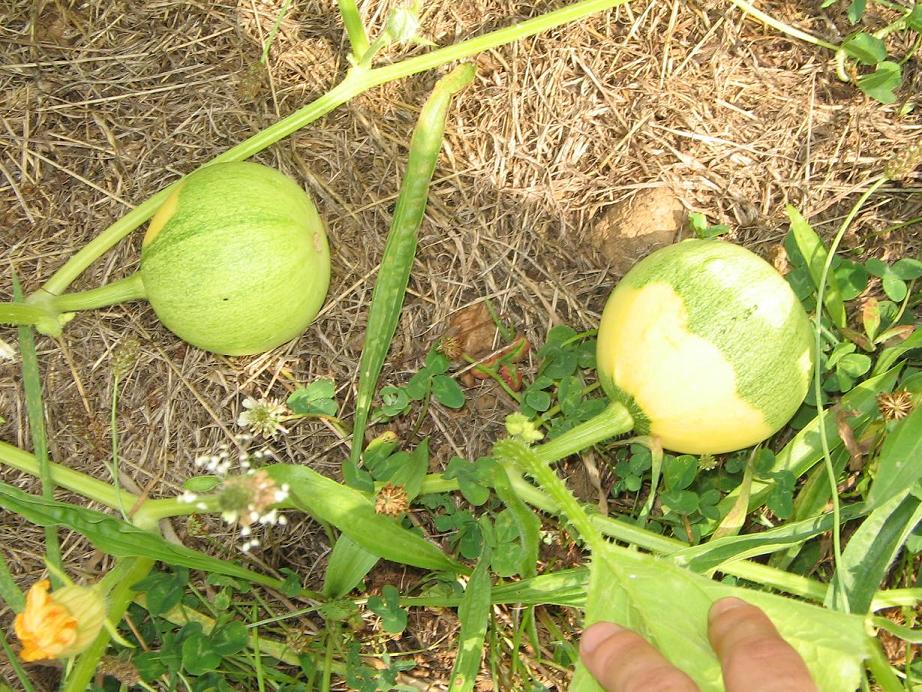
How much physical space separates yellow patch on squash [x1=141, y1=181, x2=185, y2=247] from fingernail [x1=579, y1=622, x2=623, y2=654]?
1.74m

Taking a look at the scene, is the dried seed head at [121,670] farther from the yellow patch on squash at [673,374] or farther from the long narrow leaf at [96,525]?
the yellow patch on squash at [673,374]

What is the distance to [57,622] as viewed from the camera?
6.85ft

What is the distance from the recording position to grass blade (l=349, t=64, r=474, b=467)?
106 inches

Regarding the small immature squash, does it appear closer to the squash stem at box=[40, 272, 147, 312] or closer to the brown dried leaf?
the squash stem at box=[40, 272, 147, 312]

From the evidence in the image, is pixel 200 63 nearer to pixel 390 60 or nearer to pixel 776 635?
pixel 390 60

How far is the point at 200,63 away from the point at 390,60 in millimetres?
716

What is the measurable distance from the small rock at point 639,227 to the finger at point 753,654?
1.37m

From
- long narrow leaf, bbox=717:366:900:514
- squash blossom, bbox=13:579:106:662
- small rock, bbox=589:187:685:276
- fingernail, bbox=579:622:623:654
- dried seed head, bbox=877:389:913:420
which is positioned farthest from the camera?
small rock, bbox=589:187:685:276

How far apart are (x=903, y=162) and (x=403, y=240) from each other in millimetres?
1677

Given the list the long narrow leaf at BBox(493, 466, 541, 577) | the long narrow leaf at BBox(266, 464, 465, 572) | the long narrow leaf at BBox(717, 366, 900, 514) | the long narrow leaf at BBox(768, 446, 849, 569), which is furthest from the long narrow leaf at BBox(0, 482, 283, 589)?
the long narrow leaf at BBox(768, 446, 849, 569)

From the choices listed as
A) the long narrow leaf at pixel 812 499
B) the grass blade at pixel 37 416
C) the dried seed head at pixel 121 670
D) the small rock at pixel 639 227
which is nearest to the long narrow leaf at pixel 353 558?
the dried seed head at pixel 121 670

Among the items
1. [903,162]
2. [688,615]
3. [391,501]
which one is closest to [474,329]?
[391,501]

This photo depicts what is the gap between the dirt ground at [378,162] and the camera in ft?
9.33

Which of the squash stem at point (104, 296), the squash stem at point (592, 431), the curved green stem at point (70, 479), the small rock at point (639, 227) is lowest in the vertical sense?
the curved green stem at point (70, 479)
